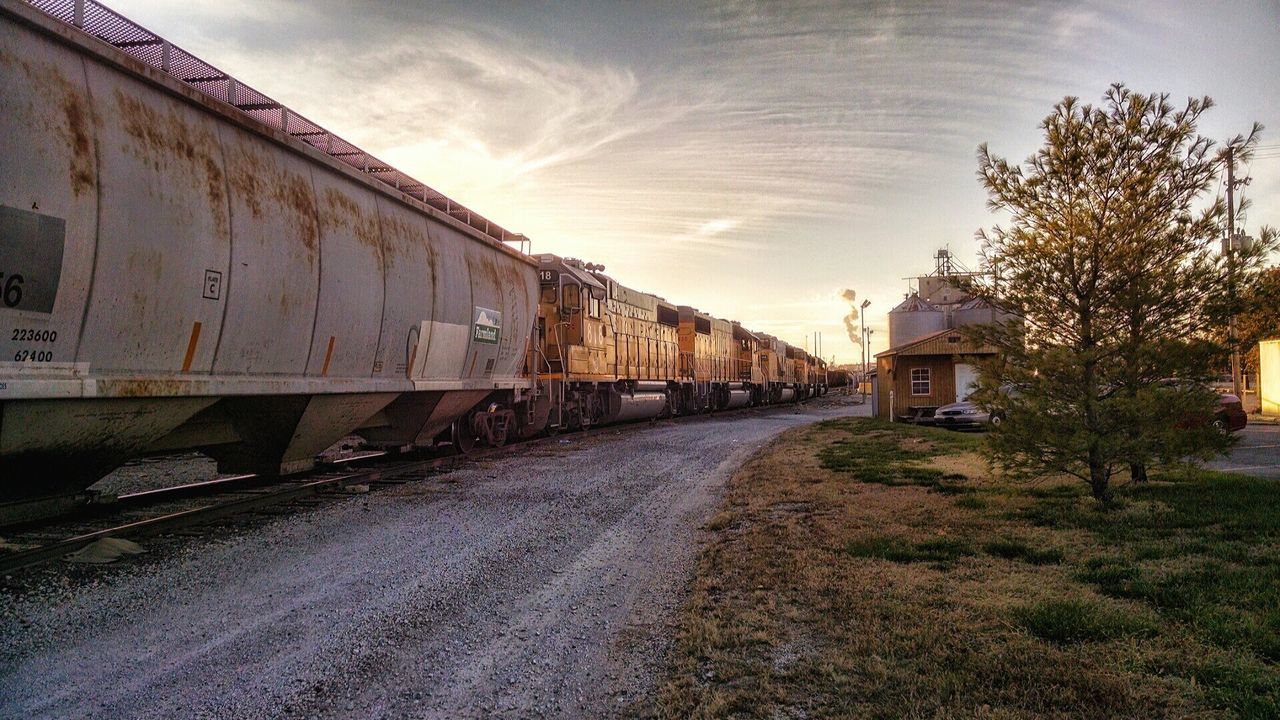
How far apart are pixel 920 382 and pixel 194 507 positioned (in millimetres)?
23412

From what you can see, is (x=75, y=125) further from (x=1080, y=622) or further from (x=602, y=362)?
(x=602, y=362)

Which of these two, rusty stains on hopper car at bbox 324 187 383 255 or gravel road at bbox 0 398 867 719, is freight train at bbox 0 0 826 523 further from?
gravel road at bbox 0 398 867 719

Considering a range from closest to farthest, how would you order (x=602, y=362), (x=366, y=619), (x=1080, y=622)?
(x=1080, y=622), (x=366, y=619), (x=602, y=362)

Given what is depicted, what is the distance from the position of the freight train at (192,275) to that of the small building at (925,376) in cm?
1829

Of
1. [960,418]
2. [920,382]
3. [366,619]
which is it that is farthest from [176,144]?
[920,382]

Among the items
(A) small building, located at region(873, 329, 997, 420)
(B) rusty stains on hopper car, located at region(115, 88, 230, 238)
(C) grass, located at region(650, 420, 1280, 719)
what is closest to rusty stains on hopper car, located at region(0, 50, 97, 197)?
(B) rusty stains on hopper car, located at region(115, 88, 230, 238)

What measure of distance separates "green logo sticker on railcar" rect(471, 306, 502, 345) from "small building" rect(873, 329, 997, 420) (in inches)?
674

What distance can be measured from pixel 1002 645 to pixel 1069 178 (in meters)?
5.48

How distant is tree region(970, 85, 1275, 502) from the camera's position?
6418 mm

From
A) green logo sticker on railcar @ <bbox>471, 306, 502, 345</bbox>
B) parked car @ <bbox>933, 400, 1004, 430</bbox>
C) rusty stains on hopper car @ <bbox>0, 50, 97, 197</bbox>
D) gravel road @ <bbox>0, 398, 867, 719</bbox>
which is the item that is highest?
rusty stains on hopper car @ <bbox>0, 50, 97, 197</bbox>

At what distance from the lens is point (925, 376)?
25172 mm

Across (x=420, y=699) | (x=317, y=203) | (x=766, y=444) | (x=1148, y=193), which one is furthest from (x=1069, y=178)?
(x=766, y=444)

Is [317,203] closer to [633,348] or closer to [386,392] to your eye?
[386,392]

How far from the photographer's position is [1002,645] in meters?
3.49
